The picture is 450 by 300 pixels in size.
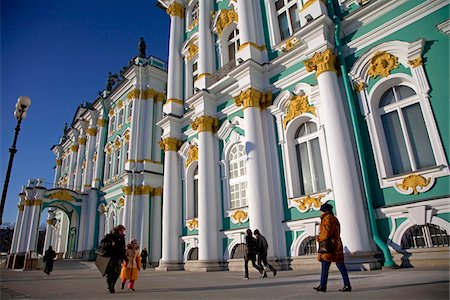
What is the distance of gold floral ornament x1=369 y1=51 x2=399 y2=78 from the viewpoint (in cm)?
939

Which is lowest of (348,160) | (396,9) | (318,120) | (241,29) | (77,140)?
(348,160)

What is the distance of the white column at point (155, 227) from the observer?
20281 mm

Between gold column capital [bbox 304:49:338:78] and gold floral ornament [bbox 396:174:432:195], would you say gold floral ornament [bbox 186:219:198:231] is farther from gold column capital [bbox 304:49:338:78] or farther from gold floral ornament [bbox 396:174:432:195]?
gold floral ornament [bbox 396:174:432:195]

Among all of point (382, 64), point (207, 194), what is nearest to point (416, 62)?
point (382, 64)

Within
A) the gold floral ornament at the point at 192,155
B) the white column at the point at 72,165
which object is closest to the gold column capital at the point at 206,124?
the gold floral ornament at the point at 192,155

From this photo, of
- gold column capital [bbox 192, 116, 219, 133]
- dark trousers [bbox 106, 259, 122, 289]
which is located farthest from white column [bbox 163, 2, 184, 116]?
dark trousers [bbox 106, 259, 122, 289]

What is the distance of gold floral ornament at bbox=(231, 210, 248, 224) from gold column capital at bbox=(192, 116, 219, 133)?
170 inches

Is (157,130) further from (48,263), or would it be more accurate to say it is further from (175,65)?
(48,263)

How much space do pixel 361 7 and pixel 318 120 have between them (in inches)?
156

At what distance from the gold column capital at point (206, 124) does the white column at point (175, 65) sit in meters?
3.12

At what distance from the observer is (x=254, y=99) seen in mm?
12844

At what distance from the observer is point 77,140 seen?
35.0 metres

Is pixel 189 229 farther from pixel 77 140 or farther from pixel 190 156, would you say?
pixel 77 140

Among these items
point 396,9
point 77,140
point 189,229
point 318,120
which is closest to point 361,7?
point 396,9
